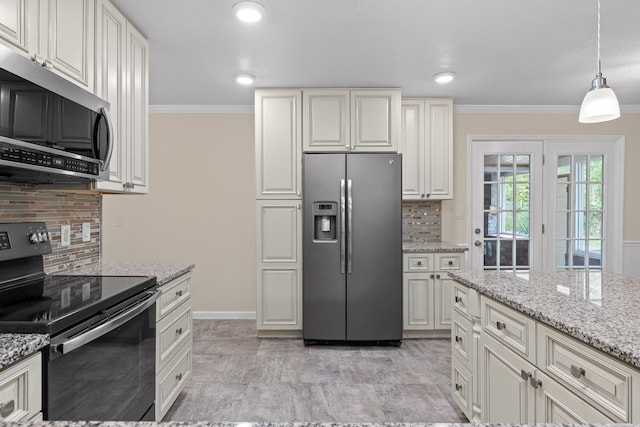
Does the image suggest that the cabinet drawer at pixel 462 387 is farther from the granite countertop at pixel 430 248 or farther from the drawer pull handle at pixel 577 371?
the granite countertop at pixel 430 248

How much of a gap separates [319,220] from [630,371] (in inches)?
99.1

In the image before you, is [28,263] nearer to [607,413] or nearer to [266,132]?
[266,132]

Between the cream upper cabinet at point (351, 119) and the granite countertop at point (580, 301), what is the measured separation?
1687 mm

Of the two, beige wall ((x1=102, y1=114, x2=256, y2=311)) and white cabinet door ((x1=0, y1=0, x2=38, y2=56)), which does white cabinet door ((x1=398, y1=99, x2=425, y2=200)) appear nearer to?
beige wall ((x1=102, y1=114, x2=256, y2=311))

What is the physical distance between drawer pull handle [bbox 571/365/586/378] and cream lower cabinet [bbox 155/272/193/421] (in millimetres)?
Answer: 1771

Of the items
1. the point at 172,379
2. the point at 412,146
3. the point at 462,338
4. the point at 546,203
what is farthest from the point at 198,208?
the point at 546,203

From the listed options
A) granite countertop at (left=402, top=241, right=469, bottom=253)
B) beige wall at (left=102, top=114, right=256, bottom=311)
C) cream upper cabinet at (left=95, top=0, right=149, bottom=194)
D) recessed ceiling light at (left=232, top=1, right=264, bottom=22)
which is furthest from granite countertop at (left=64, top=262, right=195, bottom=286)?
granite countertop at (left=402, top=241, right=469, bottom=253)

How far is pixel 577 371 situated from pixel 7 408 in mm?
1607

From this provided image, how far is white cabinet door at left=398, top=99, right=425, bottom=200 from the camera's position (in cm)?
369

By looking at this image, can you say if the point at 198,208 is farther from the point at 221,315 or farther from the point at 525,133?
the point at 525,133

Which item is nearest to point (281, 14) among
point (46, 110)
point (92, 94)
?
point (92, 94)

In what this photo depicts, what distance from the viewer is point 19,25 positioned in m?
1.34

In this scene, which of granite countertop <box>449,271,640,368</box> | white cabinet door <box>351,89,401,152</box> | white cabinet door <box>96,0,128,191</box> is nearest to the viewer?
granite countertop <box>449,271,640,368</box>

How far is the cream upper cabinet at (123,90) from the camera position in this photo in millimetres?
1917
